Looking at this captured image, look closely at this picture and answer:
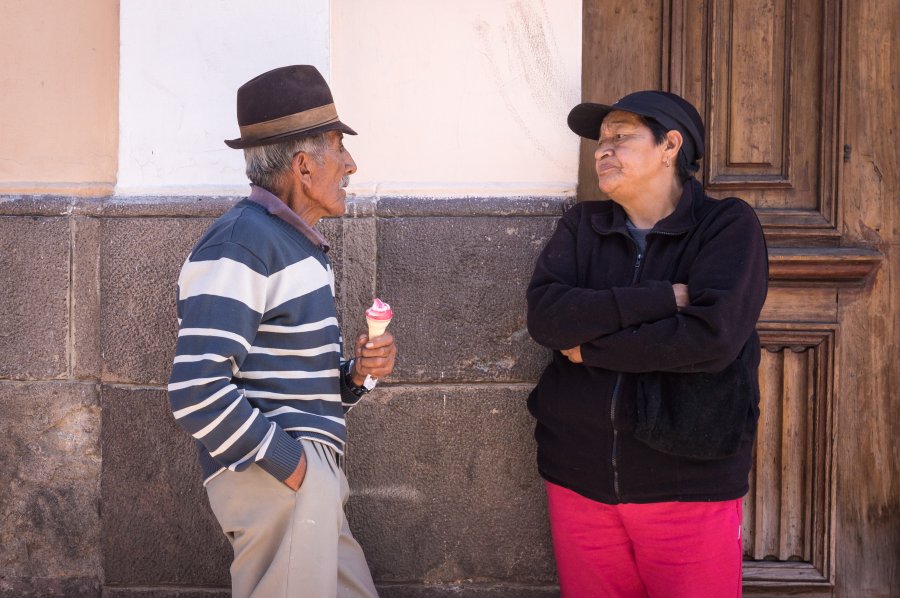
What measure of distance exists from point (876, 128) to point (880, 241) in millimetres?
431

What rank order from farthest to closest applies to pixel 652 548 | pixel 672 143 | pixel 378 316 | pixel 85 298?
1. pixel 85 298
2. pixel 672 143
3. pixel 652 548
4. pixel 378 316

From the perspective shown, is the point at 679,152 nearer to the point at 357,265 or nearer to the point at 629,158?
the point at 629,158

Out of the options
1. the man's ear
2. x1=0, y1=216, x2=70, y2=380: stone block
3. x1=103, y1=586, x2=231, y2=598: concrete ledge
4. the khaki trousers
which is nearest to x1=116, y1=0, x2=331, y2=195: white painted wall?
x1=0, y1=216, x2=70, y2=380: stone block

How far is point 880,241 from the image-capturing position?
337 centimetres

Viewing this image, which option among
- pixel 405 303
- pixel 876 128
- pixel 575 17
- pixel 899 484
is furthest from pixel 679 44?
pixel 899 484

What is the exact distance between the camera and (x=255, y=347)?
2.38m

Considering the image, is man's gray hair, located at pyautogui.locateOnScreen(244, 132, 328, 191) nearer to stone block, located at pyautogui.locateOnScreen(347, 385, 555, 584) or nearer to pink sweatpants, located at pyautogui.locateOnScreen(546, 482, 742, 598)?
stone block, located at pyautogui.locateOnScreen(347, 385, 555, 584)

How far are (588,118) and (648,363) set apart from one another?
902mm

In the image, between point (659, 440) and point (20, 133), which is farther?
point (20, 133)

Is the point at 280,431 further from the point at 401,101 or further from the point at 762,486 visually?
the point at 762,486

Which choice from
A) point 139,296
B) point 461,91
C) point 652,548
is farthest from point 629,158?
point 139,296

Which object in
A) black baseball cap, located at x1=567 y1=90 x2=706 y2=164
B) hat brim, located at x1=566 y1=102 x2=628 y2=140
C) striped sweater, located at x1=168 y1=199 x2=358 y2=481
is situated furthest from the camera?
hat brim, located at x1=566 y1=102 x2=628 y2=140

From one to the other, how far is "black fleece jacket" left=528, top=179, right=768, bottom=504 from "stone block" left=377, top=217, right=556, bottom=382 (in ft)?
1.42

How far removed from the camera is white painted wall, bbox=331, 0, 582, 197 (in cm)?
328
